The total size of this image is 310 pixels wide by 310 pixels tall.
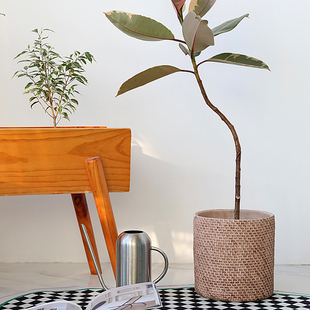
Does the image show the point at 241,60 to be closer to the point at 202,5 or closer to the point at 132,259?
the point at 202,5

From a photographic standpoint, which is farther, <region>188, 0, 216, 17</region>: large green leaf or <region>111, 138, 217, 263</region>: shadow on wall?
<region>111, 138, 217, 263</region>: shadow on wall

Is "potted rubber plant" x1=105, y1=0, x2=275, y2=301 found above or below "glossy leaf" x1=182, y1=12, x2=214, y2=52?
below

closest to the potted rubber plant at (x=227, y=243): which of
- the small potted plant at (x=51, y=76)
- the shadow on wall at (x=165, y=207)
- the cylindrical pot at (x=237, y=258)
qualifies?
the cylindrical pot at (x=237, y=258)

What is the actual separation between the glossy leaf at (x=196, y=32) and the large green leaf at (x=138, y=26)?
0.26 ft

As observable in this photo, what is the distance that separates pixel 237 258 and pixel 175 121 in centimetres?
68

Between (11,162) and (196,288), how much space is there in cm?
65

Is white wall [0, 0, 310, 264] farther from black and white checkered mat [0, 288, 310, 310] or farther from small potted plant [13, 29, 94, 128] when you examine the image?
black and white checkered mat [0, 288, 310, 310]

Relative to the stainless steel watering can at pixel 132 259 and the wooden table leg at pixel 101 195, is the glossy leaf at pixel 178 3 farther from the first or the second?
the stainless steel watering can at pixel 132 259

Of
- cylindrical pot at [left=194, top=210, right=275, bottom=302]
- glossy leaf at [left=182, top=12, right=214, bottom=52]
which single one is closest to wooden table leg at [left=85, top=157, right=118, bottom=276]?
cylindrical pot at [left=194, top=210, right=275, bottom=302]

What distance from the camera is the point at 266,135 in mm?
1567

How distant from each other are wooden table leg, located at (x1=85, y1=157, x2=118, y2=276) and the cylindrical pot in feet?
0.88

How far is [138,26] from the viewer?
1055mm

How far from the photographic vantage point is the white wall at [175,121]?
156cm

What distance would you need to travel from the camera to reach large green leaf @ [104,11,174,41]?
1036mm
